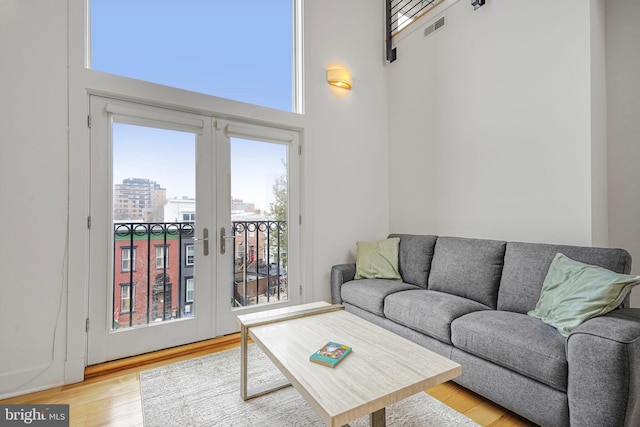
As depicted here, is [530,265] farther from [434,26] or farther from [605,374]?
[434,26]

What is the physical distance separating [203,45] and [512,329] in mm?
3301

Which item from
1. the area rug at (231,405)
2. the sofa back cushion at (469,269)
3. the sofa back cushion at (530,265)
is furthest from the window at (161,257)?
the sofa back cushion at (530,265)

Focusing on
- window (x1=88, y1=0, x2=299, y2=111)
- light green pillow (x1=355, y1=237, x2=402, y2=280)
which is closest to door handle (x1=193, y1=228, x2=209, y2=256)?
window (x1=88, y1=0, x2=299, y2=111)

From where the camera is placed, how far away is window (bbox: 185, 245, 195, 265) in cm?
264

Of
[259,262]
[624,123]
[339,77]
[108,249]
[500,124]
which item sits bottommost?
[259,262]

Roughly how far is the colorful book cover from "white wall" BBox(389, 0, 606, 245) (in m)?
1.93

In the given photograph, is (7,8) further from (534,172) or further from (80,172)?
(534,172)

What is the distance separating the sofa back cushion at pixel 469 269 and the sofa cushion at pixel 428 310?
0.16m

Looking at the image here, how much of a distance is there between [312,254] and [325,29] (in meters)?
2.55

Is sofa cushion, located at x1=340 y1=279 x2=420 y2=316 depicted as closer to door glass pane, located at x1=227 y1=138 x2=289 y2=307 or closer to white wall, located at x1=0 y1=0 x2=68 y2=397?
door glass pane, located at x1=227 y1=138 x2=289 y2=307

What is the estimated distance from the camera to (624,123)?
7.31 ft

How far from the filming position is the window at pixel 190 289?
2.63 meters

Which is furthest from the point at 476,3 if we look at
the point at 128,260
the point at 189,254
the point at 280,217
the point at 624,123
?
the point at 128,260

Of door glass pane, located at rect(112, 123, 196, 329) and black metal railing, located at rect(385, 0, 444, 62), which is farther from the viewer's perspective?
black metal railing, located at rect(385, 0, 444, 62)
